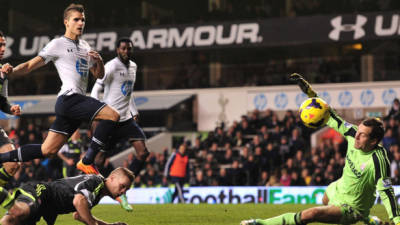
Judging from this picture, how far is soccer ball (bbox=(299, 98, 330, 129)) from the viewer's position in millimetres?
7723

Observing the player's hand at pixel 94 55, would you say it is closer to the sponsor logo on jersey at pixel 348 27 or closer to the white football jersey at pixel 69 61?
the white football jersey at pixel 69 61

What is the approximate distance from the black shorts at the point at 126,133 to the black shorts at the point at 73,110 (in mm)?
1665

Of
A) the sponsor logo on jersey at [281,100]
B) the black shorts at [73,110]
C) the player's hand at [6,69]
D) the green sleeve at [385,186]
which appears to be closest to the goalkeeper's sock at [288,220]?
the green sleeve at [385,186]

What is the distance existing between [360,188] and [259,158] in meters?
14.7

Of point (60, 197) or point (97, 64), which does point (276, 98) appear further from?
point (60, 197)

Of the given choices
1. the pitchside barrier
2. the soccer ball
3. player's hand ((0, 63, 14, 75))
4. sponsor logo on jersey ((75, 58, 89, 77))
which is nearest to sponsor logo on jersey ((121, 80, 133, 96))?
sponsor logo on jersey ((75, 58, 89, 77))

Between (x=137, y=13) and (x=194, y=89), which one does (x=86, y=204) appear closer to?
(x=194, y=89)

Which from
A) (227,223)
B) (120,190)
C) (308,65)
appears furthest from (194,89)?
(120,190)

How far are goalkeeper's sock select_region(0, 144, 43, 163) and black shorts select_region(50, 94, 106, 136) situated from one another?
0.35 m

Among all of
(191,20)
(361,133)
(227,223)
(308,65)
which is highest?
(191,20)

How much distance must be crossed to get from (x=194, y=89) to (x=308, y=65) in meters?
4.92

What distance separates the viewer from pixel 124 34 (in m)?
27.8

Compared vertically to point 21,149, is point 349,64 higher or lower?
higher

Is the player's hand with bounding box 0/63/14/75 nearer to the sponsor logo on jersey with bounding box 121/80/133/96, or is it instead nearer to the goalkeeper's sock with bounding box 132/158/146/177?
the goalkeeper's sock with bounding box 132/158/146/177
